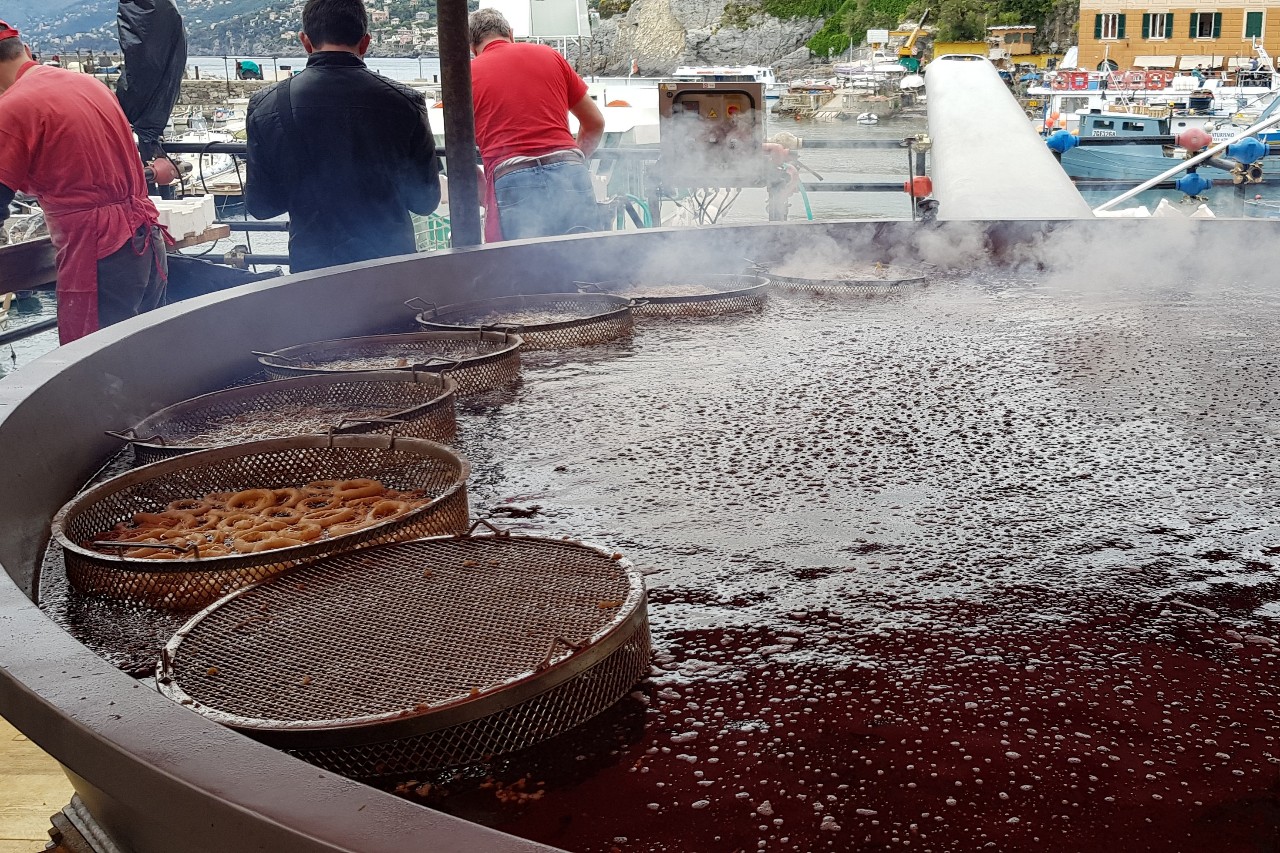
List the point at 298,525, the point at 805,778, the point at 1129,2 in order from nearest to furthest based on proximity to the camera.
Result: the point at 805,778
the point at 298,525
the point at 1129,2

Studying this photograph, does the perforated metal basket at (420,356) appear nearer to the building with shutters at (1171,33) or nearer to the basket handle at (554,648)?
the basket handle at (554,648)

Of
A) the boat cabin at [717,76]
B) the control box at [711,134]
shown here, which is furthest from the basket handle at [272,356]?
the boat cabin at [717,76]

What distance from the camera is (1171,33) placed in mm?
43031

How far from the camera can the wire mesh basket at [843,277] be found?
4078mm

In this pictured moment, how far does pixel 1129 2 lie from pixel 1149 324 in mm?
46351

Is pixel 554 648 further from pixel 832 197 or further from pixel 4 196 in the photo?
pixel 832 197

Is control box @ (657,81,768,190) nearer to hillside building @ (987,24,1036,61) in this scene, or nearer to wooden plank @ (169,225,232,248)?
wooden plank @ (169,225,232,248)

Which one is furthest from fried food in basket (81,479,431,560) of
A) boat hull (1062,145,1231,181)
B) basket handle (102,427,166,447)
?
boat hull (1062,145,1231,181)

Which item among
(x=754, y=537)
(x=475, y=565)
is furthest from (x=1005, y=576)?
(x=475, y=565)

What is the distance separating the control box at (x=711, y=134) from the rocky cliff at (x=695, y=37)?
65.1 m

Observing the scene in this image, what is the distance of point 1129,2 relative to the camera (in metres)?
43.0

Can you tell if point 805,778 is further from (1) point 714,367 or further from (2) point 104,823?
(1) point 714,367

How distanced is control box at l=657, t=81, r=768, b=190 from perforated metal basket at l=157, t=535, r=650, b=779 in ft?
16.6

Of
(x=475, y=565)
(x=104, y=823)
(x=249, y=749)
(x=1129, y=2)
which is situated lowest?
(x=104, y=823)
